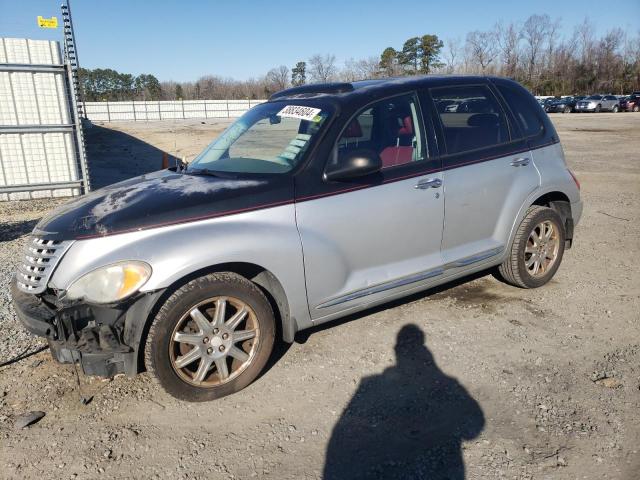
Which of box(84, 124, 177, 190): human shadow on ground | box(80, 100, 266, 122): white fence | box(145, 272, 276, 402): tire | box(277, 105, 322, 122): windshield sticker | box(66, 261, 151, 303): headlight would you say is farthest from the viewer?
box(80, 100, 266, 122): white fence

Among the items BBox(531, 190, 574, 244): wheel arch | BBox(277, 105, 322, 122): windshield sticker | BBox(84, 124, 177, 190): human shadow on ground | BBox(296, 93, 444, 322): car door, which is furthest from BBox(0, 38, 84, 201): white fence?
BBox(531, 190, 574, 244): wheel arch

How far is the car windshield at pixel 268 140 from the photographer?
357 centimetres

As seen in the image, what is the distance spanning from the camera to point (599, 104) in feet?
143

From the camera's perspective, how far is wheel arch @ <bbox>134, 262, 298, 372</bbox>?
2914 mm

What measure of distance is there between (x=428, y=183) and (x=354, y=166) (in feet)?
2.56

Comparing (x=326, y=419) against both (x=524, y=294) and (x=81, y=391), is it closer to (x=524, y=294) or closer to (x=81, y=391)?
(x=81, y=391)

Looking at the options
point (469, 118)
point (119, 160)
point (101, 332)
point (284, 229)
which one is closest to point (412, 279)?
point (284, 229)

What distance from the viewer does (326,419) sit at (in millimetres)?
3047

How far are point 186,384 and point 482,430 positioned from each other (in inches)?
71.5

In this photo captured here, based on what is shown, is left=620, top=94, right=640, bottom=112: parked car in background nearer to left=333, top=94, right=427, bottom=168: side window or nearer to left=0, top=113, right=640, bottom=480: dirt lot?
left=0, top=113, right=640, bottom=480: dirt lot

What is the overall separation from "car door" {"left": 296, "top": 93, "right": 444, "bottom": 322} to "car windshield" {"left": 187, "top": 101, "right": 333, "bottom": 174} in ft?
0.75

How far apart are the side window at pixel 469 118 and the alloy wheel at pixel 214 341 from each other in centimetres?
216

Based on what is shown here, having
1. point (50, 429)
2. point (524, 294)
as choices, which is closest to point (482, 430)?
point (524, 294)

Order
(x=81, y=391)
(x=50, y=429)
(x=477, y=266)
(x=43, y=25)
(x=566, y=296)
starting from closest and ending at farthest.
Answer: (x=50, y=429) < (x=81, y=391) < (x=477, y=266) < (x=566, y=296) < (x=43, y=25)
